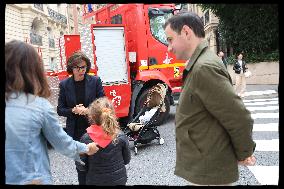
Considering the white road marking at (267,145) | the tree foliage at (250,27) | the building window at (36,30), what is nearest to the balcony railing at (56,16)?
the building window at (36,30)

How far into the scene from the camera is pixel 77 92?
3.58 metres

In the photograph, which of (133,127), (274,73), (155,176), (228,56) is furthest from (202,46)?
(228,56)

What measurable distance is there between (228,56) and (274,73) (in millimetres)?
4609

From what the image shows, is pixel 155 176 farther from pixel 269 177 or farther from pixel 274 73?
pixel 274 73

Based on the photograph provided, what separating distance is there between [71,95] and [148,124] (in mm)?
2542

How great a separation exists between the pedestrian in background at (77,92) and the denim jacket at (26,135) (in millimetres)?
1586

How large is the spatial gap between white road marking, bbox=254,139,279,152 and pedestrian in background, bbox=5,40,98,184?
4.44 meters

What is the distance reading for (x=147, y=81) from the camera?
24.1ft

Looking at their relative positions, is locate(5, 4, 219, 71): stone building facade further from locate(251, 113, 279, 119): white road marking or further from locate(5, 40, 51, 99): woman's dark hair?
locate(5, 40, 51, 99): woman's dark hair

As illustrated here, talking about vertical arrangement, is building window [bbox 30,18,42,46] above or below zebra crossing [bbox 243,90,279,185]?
above

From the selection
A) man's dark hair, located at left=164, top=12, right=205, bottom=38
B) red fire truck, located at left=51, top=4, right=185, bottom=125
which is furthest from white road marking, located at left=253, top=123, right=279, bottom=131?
man's dark hair, located at left=164, top=12, right=205, bottom=38

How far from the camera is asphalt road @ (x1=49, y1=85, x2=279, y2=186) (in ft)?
14.3

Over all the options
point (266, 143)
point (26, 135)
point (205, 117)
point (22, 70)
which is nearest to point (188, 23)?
point (205, 117)

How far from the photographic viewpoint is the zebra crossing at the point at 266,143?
4.39 m
